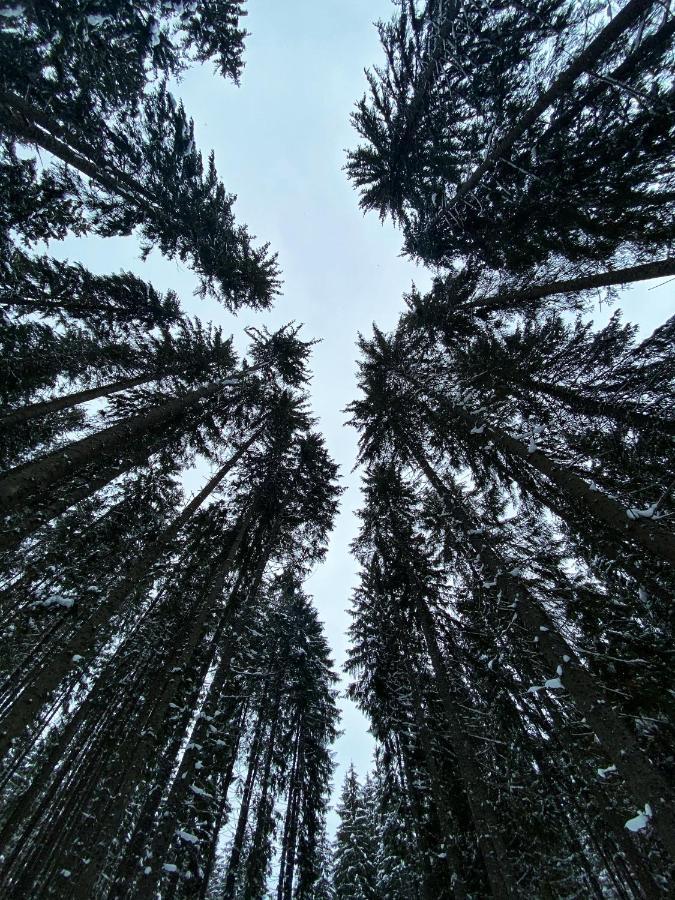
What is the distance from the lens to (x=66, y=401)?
340 inches

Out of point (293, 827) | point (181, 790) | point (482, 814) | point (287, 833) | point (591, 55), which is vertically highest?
point (591, 55)

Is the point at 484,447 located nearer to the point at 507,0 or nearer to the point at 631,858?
the point at 507,0

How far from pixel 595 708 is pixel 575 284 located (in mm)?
7174

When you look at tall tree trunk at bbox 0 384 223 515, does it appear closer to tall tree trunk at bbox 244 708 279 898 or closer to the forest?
the forest

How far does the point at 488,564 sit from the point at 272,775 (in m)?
12.7

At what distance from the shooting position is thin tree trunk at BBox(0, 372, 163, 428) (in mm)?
7988

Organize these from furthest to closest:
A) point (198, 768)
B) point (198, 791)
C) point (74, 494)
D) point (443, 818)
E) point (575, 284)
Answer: point (74, 494)
point (443, 818)
point (575, 284)
point (198, 768)
point (198, 791)

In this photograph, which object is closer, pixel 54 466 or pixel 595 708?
pixel 595 708

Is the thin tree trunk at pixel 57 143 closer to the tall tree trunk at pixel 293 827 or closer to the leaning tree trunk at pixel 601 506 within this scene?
the leaning tree trunk at pixel 601 506

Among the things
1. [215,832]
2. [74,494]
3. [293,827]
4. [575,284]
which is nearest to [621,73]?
[575,284]

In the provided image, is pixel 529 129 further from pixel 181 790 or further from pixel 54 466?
pixel 181 790

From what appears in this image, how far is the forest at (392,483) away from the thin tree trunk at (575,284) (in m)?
0.08

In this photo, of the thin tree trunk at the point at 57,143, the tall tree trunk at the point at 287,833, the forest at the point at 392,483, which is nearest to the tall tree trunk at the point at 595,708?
the forest at the point at 392,483

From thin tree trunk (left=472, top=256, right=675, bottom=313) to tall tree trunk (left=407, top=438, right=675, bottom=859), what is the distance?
4.96 m
